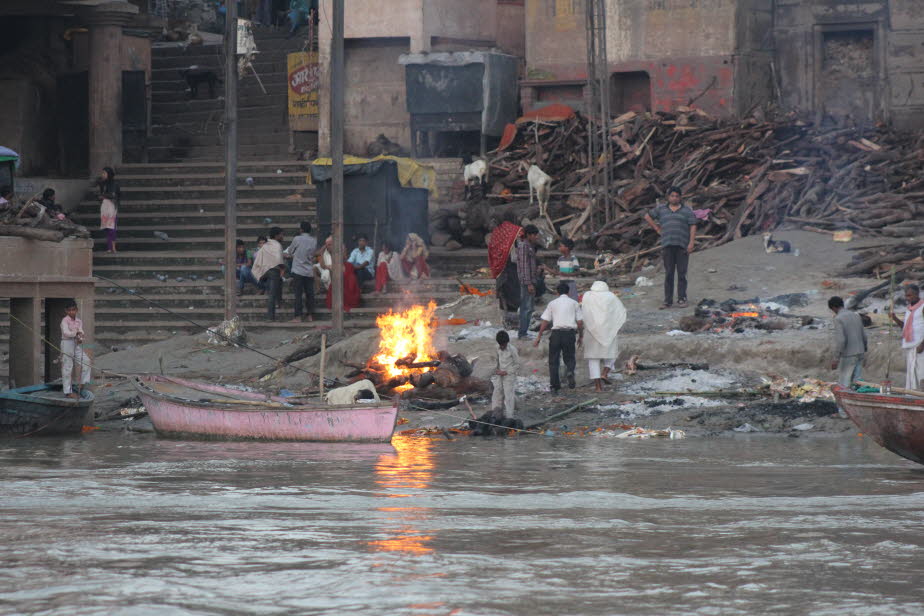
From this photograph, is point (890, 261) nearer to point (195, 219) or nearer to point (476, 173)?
point (476, 173)

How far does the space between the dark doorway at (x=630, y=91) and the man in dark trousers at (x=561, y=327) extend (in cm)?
1317

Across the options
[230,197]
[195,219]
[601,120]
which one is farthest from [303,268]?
[601,120]

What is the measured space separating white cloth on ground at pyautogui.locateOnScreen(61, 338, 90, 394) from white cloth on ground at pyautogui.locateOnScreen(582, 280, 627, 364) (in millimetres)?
6737

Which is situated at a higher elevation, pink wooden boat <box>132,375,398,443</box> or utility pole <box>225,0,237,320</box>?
utility pole <box>225,0,237,320</box>

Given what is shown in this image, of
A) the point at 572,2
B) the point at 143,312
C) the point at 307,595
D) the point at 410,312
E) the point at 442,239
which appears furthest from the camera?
the point at 572,2

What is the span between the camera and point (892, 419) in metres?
15.0

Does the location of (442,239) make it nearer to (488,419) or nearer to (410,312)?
(410,312)

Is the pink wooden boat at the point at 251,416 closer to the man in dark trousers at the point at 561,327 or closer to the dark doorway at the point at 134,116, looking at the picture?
the man in dark trousers at the point at 561,327

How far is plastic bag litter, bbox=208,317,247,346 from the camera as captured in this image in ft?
80.9

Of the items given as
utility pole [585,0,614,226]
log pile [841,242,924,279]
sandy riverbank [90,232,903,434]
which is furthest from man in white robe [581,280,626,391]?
utility pole [585,0,614,226]

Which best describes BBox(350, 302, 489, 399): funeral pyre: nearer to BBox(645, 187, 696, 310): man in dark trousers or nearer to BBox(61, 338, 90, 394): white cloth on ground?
BBox(61, 338, 90, 394): white cloth on ground

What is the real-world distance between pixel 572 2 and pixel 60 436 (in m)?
17.0

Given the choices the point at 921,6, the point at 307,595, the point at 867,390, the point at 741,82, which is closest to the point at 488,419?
the point at 867,390

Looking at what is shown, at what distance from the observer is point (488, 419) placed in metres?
19.0
